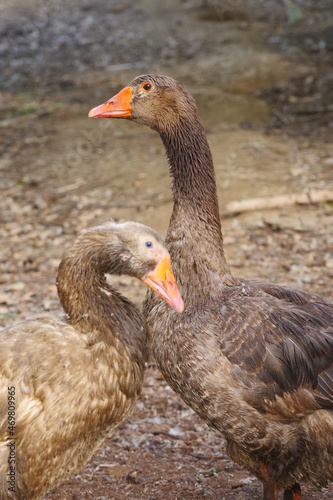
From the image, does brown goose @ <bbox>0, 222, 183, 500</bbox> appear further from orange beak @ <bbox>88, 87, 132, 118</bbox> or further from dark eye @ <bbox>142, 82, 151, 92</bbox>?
dark eye @ <bbox>142, 82, 151, 92</bbox>

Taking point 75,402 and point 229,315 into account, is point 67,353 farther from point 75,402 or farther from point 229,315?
point 229,315

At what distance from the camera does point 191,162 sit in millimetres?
4699

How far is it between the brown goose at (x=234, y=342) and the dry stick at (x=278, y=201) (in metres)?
3.78

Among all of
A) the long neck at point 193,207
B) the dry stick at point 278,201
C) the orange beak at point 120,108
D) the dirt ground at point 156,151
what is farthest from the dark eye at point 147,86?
the dry stick at point 278,201

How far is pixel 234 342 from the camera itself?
4227mm

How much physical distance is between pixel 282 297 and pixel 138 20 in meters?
14.9

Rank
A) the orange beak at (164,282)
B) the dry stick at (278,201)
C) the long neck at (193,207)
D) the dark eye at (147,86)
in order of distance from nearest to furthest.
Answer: the orange beak at (164,282) → the long neck at (193,207) → the dark eye at (147,86) → the dry stick at (278,201)

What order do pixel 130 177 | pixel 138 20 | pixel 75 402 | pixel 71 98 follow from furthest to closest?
pixel 138 20, pixel 71 98, pixel 130 177, pixel 75 402

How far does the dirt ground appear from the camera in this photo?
5.47 meters

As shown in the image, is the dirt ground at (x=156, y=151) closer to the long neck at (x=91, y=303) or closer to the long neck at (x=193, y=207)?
the long neck at (x=91, y=303)

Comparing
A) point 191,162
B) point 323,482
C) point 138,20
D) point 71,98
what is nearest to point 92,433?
point 323,482

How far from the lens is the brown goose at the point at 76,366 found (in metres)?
4.04

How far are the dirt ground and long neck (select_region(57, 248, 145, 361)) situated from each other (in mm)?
1261

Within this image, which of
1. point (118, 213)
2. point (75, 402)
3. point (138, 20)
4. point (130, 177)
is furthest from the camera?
point (138, 20)
